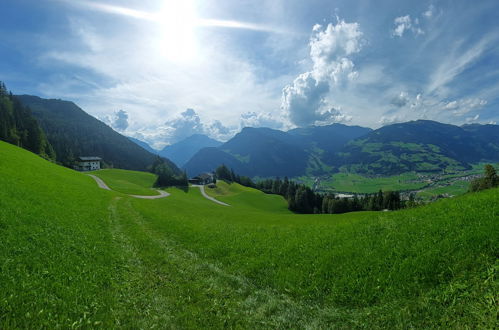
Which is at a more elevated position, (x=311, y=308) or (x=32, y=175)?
(x=32, y=175)

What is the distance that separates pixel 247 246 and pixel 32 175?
29652 mm

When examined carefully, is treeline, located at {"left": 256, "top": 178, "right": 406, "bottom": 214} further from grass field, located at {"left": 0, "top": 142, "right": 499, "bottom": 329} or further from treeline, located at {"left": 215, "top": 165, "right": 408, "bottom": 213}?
grass field, located at {"left": 0, "top": 142, "right": 499, "bottom": 329}

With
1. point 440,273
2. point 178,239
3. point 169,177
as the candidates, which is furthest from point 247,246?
point 169,177

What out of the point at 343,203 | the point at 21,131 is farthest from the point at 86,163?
the point at 343,203

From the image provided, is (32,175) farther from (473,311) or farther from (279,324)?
(473,311)

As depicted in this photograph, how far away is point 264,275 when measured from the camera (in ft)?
38.3

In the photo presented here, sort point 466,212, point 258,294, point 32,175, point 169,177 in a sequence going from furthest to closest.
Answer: point 169,177
point 32,175
point 466,212
point 258,294

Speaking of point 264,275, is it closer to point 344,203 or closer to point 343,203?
point 343,203

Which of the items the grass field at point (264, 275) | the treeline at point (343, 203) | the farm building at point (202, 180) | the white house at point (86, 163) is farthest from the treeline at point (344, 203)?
the white house at point (86, 163)

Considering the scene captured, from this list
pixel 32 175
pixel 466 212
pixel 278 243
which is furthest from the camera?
pixel 32 175

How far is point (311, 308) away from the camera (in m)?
8.81

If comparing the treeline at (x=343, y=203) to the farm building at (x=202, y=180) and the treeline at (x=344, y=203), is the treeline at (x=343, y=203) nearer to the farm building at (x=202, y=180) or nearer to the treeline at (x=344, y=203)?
the treeline at (x=344, y=203)

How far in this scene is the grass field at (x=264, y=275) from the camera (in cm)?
738

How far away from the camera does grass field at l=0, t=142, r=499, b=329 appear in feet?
24.2
